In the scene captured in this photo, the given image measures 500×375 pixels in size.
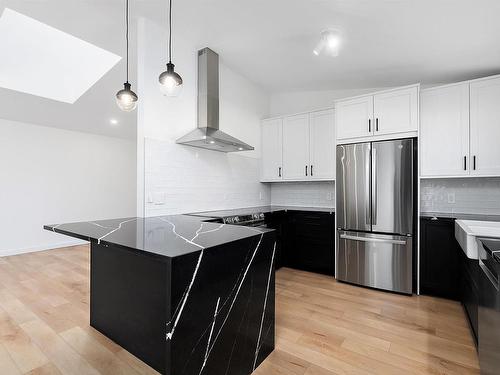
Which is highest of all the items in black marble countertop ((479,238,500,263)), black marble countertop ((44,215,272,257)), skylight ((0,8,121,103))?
skylight ((0,8,121,103))

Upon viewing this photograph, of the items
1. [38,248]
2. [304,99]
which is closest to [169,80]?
[304,99]

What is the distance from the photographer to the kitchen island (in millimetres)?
1165

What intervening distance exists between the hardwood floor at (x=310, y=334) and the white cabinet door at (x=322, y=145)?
1.55m

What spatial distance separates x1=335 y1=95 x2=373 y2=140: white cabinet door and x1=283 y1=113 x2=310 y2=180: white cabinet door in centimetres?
67

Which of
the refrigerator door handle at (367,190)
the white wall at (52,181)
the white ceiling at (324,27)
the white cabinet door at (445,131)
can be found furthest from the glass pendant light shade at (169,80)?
the white wall at (52,181)

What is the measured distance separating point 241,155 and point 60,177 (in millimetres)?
3973

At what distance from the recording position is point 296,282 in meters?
3.14

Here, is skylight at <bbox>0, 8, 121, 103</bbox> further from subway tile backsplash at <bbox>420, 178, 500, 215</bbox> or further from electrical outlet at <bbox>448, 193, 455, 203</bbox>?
electrical outlet at <bbox>448, 193, 455, 203</bbox>

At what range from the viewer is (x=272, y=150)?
164 inches

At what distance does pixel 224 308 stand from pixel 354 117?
274 cm

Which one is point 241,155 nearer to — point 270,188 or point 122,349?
point 270,188

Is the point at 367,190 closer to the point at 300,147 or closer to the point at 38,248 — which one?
the point at 300,147

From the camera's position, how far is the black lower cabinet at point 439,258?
2623 mm

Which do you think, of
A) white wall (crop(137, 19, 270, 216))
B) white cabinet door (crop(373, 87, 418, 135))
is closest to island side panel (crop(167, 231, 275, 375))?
white wall (crop(137, 19, 270, 216))
